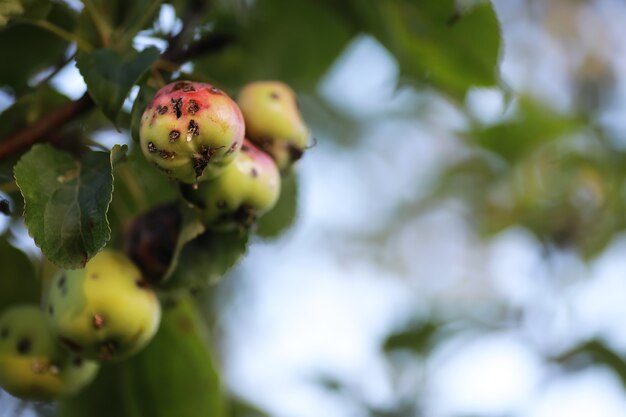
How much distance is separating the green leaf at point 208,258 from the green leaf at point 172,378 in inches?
13.2

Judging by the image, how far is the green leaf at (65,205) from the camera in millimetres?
1019

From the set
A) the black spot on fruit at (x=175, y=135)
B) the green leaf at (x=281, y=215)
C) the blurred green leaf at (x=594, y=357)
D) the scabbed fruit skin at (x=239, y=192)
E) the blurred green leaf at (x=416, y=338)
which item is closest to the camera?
the black spot on fruit at (x=175, y=135)

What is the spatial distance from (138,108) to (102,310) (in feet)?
0.84

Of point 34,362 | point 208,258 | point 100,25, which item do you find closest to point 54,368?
point 34,362

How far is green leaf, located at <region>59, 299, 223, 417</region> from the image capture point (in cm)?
153

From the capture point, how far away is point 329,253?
17.2 ft

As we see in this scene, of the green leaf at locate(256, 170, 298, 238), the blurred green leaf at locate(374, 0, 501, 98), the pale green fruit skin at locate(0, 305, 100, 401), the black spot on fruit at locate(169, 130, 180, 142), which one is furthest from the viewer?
the green leaf at locate(256, 170, 298, 238)

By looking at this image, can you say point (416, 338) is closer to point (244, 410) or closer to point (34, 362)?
point (244, 410)

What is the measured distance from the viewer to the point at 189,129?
3.17ft

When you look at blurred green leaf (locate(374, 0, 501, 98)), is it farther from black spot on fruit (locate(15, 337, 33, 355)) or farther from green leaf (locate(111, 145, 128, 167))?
black spot on fruit (locate(15, 337, 33, 355))

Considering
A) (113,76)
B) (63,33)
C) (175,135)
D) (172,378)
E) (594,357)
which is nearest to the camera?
(175,135)

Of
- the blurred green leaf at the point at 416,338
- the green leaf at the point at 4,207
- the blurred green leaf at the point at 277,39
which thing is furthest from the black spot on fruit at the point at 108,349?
the blurred green leaf at the point at 416,338

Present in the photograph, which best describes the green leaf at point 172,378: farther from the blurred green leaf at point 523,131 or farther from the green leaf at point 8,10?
the blurred green leaf at point 523,131

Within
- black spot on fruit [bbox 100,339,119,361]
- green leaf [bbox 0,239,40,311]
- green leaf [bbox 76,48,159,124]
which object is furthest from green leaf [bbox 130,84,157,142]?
green leaf [bbox 0,239,40,311]
